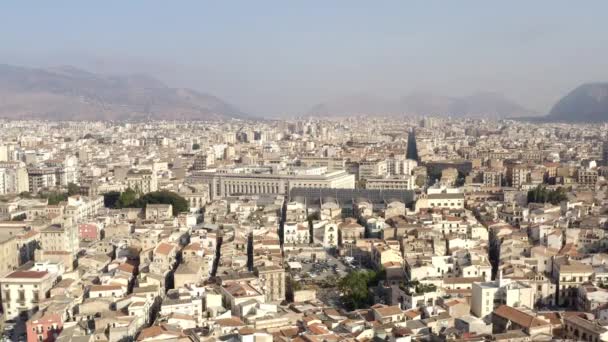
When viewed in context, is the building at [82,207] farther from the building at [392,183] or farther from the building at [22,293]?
the building at [392,183]

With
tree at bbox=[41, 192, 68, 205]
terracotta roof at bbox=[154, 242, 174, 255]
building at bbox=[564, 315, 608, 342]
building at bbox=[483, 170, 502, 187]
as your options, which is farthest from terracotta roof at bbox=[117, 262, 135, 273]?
building at bbox=[483, 170, 502, 187]

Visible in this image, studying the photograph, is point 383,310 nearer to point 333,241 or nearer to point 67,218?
point 333,241

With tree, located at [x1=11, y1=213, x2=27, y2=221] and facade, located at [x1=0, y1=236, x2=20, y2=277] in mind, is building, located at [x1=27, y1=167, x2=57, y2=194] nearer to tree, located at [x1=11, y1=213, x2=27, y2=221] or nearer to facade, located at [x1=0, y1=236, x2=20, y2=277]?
tree, located at [x1=11, y1=213, x2=27, y2=221]

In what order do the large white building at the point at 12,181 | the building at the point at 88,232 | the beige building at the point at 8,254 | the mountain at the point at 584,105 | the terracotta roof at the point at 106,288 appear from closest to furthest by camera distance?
the terracotta roof at the point at 106,288
the beige building at the point at 8,254
the building at the point at 88,232
the large white building at the point at 12,181
the mountain at the point at 584,105

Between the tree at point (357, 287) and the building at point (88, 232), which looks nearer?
the tree at point (357, 287)

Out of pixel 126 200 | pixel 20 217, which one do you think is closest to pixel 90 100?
pixel 126 200

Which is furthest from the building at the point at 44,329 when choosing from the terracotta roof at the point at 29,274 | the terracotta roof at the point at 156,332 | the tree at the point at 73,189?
the tree at the point at 73,189

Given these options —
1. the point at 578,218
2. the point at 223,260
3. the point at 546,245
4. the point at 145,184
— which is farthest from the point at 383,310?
the point at 145,184
